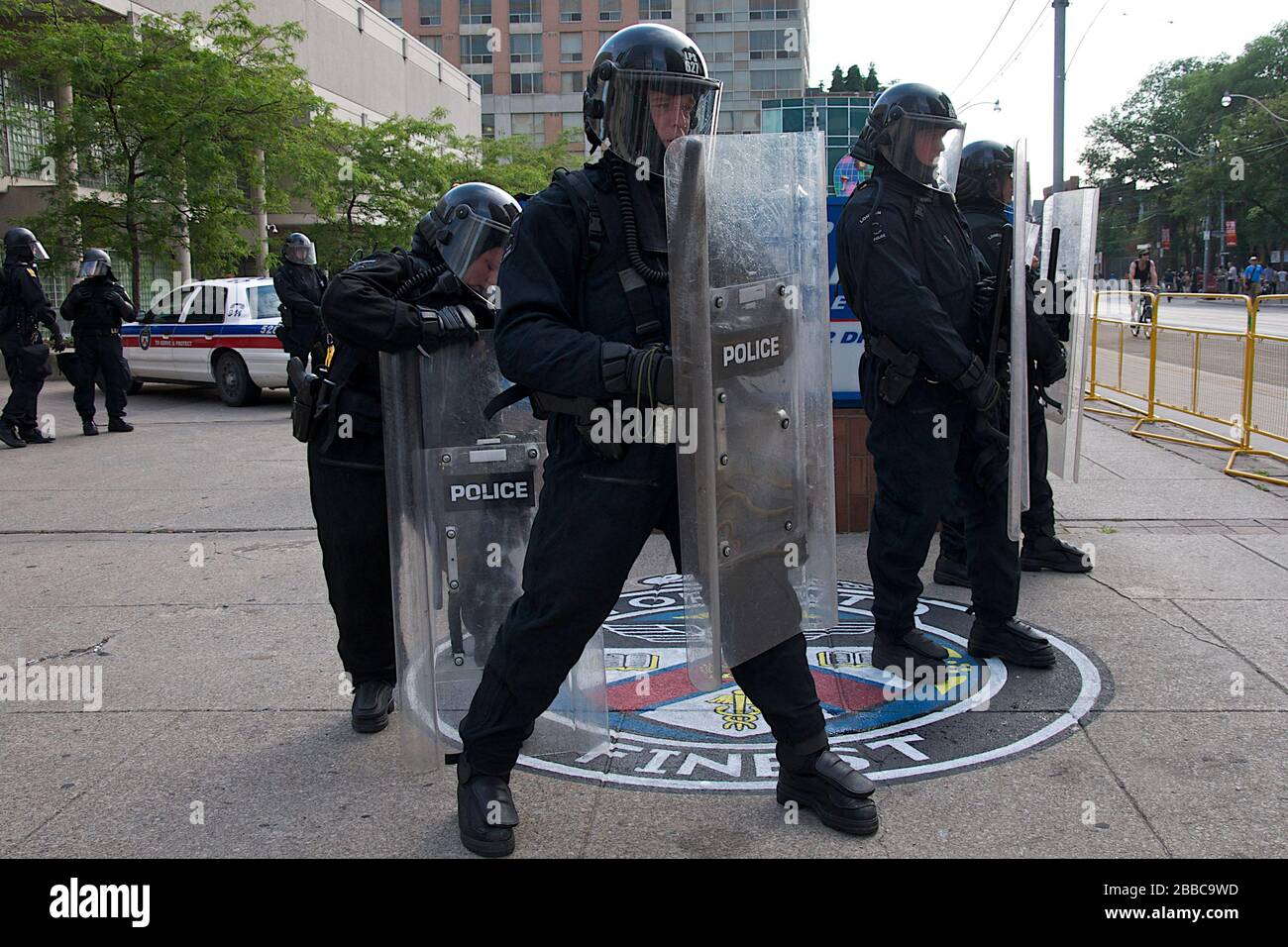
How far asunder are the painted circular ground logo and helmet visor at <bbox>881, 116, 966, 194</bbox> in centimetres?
184

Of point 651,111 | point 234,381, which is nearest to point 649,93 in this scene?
point 651,111

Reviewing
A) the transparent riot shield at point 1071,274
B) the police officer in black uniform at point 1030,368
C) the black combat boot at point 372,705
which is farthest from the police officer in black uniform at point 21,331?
the transparent riot shield at point 1071,274

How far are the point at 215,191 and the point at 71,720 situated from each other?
51.9ft

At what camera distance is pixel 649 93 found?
274cm

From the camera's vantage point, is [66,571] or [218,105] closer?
[66,571]

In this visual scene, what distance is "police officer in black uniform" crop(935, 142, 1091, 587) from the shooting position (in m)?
4.53

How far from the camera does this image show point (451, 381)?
11.4ft

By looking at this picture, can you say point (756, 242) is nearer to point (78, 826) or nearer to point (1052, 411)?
point (78, 826)

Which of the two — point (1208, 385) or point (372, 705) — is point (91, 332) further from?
point (1208, 385)

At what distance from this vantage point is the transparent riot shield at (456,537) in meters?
3.38

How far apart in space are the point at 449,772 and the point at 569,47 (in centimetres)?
8295

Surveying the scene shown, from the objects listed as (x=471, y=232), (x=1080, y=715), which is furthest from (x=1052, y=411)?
(x=471, y=232)

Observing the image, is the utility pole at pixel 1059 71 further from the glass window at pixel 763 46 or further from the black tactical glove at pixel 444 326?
the glass window at pixel 763 46

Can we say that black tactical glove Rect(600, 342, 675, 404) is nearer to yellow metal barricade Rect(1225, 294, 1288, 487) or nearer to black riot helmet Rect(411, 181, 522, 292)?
black riot helmet Rect(411, 181, 522, 292)
